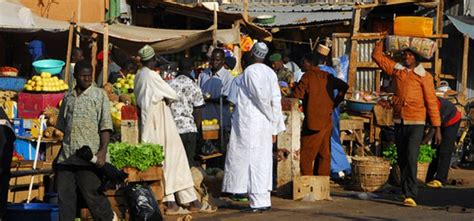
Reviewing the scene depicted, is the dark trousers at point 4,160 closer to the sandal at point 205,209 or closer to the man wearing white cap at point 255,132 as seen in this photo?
the sandal at point 205,209

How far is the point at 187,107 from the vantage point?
12.5 meters

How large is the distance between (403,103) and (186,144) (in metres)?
2.75

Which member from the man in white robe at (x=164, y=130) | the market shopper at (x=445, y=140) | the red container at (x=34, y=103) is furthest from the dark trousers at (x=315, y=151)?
the red container at (x=34, y=103)

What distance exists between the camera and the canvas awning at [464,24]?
66.2 ft

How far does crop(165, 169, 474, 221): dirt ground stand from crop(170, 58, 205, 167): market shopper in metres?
0.98

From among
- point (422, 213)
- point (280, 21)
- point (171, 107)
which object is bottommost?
point (422, 213)

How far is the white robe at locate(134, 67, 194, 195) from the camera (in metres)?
11.3

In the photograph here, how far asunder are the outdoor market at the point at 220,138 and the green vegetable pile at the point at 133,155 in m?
0.01

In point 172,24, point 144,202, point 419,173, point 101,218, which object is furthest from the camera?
point 172,24

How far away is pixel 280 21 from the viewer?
22562mm

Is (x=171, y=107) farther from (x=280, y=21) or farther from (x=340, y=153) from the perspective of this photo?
(x=280, y=21)

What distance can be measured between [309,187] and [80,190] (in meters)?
4.25

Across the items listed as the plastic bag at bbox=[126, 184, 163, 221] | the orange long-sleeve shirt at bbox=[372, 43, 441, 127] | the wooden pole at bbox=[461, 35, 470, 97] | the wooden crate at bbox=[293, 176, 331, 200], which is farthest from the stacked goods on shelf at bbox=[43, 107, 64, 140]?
the wooden pole at bbox=[461, 35, 470, 97]

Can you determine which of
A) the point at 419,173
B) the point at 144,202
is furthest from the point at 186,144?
the point at 419,173
